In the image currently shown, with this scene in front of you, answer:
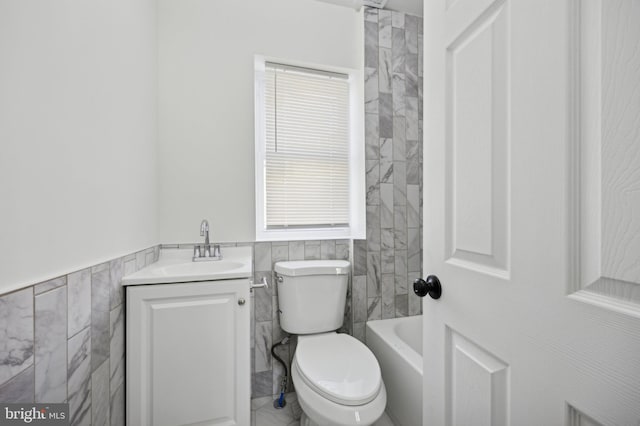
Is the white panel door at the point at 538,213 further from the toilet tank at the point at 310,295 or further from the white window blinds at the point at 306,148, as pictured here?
the white window blinds at the point at 306,148

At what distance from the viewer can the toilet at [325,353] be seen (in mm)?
1046

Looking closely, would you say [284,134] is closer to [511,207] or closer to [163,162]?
[163,162]

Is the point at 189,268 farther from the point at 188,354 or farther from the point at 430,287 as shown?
the point at 430,287

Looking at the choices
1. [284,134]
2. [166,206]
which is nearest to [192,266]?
[166,206]

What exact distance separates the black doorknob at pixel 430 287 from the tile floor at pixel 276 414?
3.71 ft

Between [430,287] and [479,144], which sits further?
[430,287]

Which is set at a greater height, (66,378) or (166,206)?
(166,206)

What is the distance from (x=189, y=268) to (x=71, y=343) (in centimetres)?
62

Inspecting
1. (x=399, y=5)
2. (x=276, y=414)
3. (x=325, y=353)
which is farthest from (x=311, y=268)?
(x=399, y=5)

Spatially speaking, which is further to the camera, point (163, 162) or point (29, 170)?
point (163, 162)

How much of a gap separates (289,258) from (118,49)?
1272mm

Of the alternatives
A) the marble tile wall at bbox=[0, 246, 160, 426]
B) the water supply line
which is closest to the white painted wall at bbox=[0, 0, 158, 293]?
the marble tile wall at bbox=[0, 246, 160, 426]

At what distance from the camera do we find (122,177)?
1.14 m

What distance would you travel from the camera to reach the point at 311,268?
158 centimetres
